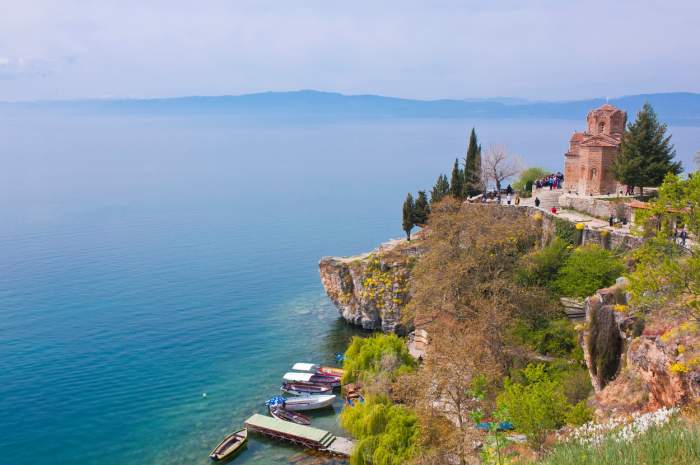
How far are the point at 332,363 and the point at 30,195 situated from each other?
100 metres

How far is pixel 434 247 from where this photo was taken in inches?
1817

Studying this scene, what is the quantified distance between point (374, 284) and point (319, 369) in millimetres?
12146

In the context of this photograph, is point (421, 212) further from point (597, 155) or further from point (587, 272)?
point (587, 272)

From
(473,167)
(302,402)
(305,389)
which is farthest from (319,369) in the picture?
(473,167)

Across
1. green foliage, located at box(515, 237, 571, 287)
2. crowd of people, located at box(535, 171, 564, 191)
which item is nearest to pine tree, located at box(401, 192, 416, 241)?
crowd of people, located at box(535, 171, 564, 191)

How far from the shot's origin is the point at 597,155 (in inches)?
2108

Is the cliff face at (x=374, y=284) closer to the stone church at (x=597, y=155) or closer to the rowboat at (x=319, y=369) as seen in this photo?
the rowboat at (x=319, y=369)

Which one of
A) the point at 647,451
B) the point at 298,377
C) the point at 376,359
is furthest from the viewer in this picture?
the point at 298,377

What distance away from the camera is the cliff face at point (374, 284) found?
57.0 meters

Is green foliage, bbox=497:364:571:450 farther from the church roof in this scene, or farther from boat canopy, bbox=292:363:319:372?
the church roof

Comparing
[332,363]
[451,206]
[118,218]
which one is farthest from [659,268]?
[118,218]

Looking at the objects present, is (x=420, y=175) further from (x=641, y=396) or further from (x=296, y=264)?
(x=641, y=396)

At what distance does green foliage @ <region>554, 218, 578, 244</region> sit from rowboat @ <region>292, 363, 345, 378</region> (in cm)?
2088

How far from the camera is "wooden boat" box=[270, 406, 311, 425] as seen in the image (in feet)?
136
